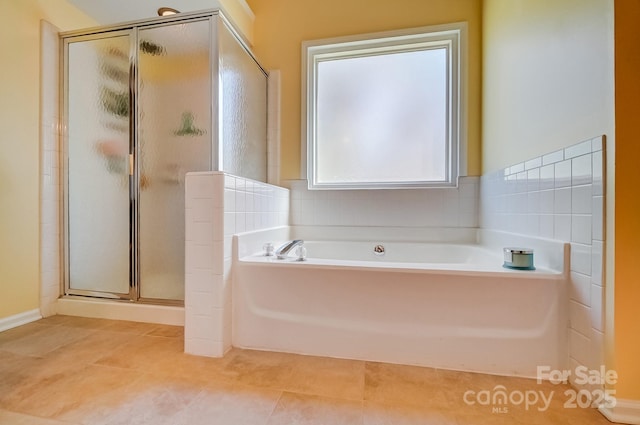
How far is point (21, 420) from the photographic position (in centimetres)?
88

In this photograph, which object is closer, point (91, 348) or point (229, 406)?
point (229, 406)

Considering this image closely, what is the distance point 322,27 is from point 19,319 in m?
2.93

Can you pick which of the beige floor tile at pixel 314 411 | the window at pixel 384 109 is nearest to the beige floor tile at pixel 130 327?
the beige floor tile at pixel 314 411

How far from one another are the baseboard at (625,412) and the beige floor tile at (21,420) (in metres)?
1.78

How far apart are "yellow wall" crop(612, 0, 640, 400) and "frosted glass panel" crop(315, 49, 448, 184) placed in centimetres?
125

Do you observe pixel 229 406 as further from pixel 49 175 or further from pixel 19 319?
pixel 49 175

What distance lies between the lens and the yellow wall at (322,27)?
2.06 m

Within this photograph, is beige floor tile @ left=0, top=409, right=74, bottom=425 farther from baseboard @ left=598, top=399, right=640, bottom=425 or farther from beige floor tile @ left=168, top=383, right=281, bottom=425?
baseboard @ left=598, top=399, right=640, bottom=425

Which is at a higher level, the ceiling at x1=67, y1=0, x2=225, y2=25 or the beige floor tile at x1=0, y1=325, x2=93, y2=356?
the ceiling at x1=67, y1=0, x2=225, y2=25

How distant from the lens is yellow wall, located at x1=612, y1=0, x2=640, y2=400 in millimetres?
887

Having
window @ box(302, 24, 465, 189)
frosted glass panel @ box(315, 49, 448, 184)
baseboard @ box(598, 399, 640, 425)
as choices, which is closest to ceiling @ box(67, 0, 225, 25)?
window @ box(302, 24, 465, 189)

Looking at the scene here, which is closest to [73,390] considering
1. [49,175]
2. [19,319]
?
[19,319]

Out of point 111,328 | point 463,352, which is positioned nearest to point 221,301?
point 111,328

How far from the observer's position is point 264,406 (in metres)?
0.97
